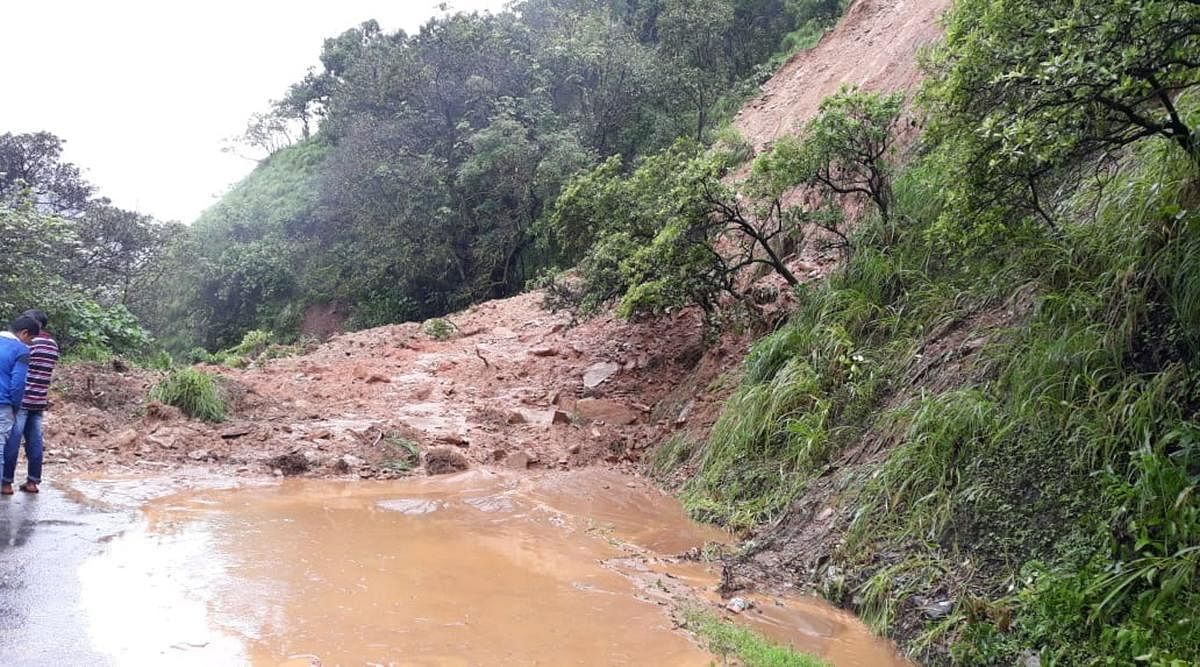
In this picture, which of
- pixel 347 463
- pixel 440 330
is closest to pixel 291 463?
pixel 347 463

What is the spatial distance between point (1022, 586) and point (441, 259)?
19.9 meters

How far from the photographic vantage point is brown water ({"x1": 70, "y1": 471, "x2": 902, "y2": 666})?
3.95 meters

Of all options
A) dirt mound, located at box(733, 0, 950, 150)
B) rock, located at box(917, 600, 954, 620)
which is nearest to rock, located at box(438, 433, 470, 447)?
rock, located at box(917, 600, 954, 620)

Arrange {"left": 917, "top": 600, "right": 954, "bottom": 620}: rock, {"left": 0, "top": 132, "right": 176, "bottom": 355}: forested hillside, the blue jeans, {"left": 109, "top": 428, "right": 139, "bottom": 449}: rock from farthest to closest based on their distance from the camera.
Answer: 1. {"left": 0, "top": 132, "right": 176, "bottom": 355}: forested hillside
2. {"left": 109, "top": 428, "right": 139, "bottom": 449}: rock
3. the blue jeans
4. {"left": 917, "top": 600, "right": 954, "bottom": 620}: rock

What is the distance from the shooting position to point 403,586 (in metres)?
4.89

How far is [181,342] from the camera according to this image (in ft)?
86.4

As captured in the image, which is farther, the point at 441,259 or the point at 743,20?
the point at 743,20

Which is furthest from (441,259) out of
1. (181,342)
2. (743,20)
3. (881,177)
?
(881,177)

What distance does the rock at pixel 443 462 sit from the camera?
844cm

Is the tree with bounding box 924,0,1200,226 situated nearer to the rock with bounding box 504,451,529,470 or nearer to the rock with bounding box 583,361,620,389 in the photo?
the rock with bounding box 504,451,529,470

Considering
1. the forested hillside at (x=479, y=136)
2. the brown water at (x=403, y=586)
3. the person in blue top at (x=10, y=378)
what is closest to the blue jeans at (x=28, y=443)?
the person in blue top at (x=10, y=378)

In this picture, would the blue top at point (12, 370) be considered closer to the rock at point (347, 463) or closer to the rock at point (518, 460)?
the rock at point (347, 463)

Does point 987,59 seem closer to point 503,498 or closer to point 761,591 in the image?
point 761,591

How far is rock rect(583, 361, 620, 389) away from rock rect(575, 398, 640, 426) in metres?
0.71
